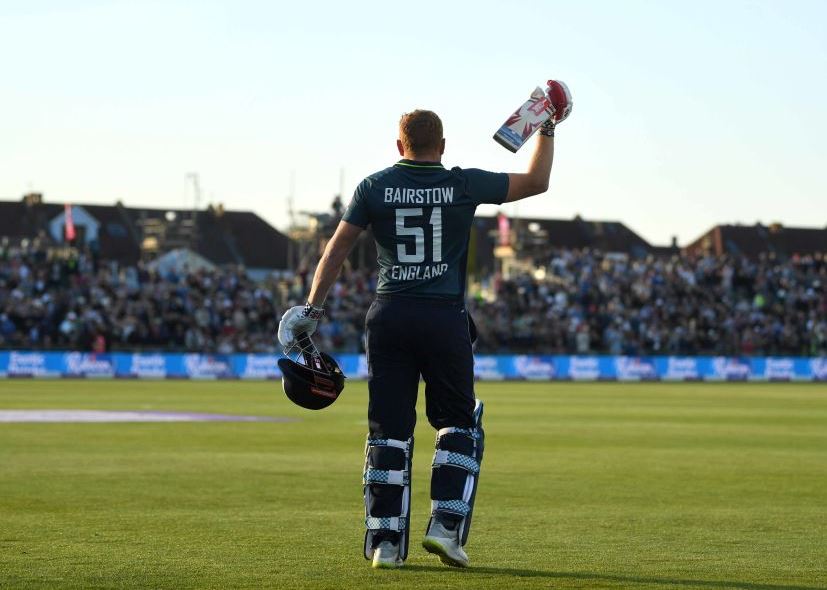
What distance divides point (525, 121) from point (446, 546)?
2.26 m

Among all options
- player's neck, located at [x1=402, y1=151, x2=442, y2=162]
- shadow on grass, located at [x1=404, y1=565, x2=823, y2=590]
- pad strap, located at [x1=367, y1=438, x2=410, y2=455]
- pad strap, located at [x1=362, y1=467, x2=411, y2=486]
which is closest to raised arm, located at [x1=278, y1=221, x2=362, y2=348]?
player's neck, located at [x1=402, y1=151, x2=442, y2=162]

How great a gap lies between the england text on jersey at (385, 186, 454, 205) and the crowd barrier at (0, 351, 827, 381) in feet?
125

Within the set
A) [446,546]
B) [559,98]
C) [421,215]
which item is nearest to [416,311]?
[421,215]

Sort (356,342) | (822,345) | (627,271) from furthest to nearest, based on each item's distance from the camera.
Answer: (627,271), (822,345), (356,342)

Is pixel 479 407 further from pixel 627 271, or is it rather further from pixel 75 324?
pixel 627 271

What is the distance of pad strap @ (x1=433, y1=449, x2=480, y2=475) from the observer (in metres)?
7.86

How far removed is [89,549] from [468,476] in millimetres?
2125

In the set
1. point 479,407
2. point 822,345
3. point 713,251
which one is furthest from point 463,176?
point 713,251

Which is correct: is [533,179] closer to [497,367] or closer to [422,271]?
[422,271]

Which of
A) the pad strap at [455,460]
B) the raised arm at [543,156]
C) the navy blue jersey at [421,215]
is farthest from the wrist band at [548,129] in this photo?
the pad strap at [455,460]

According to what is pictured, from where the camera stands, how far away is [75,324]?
48.2 metres

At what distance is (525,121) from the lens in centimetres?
799

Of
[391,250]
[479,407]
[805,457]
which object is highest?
[391,250]

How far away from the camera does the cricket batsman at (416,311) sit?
780cm
